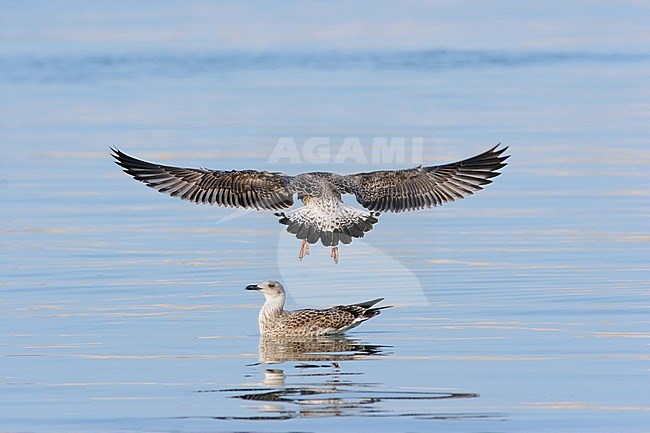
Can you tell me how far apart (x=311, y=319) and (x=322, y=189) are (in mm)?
1210

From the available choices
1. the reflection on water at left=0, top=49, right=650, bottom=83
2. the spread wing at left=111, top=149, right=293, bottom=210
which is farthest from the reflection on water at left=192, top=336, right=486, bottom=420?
the reflection on water at left=0, top=49, right=650, bottom=83

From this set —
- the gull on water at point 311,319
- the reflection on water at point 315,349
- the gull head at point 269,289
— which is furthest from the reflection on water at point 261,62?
the reflection on water at point 315,349

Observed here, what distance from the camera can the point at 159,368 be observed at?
379 inches

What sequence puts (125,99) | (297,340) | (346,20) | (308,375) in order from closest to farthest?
A: (308,375) → (297,340) → (125,99) → (346,20)

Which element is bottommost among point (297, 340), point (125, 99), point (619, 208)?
point (297, 340)

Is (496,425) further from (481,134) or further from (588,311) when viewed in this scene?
(481,134)

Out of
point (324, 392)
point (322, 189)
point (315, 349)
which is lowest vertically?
point (324, 392)

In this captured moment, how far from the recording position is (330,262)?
13.4 meters


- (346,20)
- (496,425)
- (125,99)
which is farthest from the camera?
(346,20)

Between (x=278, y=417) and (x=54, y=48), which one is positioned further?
(x=54, y=48)

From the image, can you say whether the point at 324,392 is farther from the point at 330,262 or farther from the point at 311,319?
the point at 330,262

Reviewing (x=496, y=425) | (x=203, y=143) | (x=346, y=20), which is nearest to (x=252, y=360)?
A: (x=496, y=425)

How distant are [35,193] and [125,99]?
362 inches

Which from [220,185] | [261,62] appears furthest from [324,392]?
[261,62]
